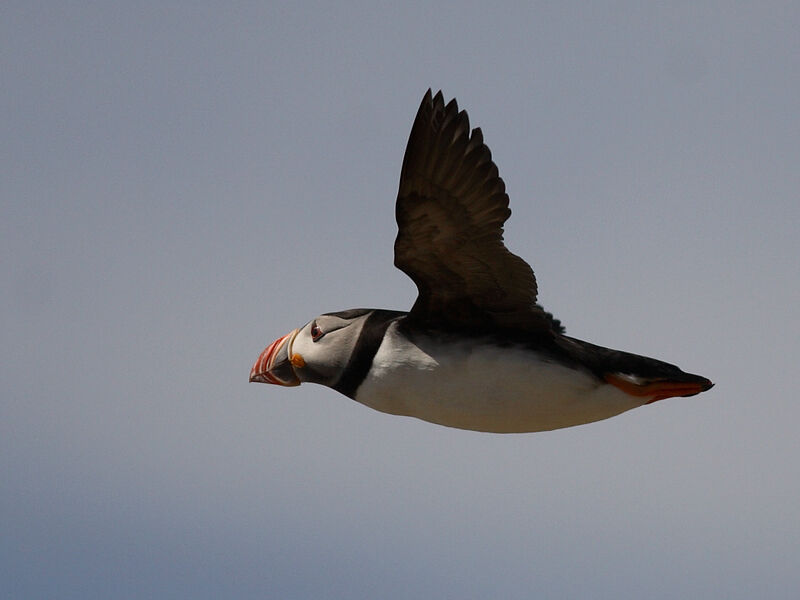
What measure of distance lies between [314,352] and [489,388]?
1333 millimetres

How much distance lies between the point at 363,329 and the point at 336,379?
37cm

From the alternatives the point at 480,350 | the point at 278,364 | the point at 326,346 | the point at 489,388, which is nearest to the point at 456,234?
the point at 480,350

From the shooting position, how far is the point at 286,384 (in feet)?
28.3

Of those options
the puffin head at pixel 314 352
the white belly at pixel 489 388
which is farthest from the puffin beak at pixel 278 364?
the white belly at pixel 489 388

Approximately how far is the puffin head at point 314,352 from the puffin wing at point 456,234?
1.94 feet

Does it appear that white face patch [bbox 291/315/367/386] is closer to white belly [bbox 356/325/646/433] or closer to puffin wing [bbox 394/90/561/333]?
white belly [bbox 356/325/646/433]

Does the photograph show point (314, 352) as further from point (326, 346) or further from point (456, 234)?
point (456, 234)

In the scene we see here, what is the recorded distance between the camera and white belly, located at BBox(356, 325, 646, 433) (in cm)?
756

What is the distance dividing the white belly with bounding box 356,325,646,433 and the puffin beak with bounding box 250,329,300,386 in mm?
930

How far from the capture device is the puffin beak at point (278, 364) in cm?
855

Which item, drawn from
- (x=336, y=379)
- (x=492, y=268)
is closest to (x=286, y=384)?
(x=336, y=379)

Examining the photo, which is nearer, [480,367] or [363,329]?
[480,367]

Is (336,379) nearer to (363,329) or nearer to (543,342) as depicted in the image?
(363,329)

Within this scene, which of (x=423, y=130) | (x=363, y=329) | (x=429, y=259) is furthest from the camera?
(x=363, y=329)
